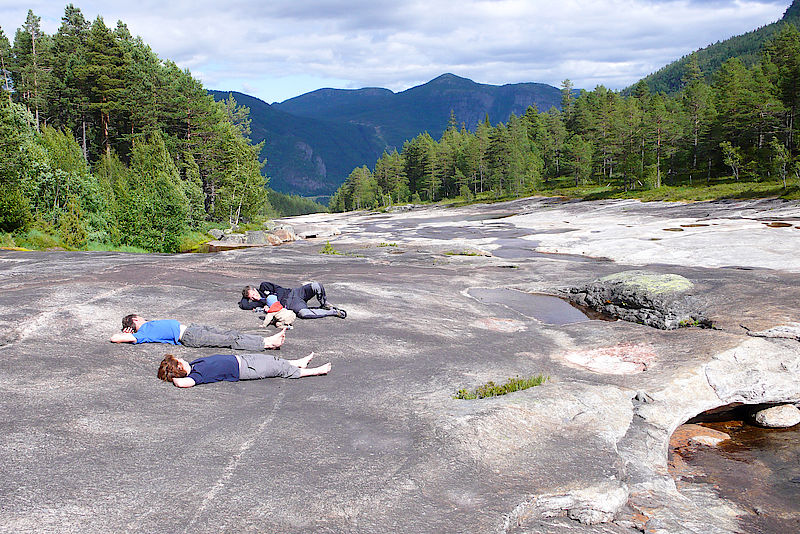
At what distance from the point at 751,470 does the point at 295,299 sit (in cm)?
1150

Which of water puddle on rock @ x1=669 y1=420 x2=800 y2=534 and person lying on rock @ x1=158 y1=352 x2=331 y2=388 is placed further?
person lying on rock @ x1=158 y1=352 x2=331 y2=388

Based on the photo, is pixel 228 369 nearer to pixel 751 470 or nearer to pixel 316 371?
pixel 316 371

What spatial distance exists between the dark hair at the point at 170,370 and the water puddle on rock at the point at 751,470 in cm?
875

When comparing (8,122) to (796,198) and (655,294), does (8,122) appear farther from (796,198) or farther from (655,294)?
(796,198)

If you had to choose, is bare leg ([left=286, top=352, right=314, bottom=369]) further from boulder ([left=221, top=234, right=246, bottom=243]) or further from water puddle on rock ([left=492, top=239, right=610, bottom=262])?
boulder ([left=221, top=234, right=246, bottom=243])

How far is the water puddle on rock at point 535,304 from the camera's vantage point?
19.4 metres

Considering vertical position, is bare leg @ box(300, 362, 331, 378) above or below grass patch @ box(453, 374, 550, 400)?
above

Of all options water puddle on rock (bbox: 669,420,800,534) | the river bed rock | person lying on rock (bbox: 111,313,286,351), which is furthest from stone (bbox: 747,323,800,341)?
person lying on rock (bbox: 111,313,286,351)

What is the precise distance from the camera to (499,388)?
35.7 feet

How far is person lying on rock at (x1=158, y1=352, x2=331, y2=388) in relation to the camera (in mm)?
10156

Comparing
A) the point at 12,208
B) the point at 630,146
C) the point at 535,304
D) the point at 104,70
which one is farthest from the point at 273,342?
the point at 630,146

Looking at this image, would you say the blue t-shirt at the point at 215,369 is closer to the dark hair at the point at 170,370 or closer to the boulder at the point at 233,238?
the dark hair at the point at 170,370

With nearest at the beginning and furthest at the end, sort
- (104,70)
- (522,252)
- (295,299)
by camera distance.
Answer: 1. (295,299)
2. (522,252)
3. (104,70)

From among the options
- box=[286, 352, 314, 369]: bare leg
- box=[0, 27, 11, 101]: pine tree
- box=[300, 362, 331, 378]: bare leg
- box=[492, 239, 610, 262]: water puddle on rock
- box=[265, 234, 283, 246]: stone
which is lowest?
box=[492, 239, 610, 262]: water puddle on rock
